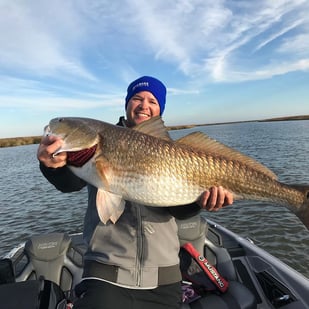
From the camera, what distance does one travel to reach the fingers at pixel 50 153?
2956 mm

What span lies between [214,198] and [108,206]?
1132 millimetres

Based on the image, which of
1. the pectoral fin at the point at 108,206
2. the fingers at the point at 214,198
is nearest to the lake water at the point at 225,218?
the fingers at the point at 214,198

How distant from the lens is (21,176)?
89.0ft

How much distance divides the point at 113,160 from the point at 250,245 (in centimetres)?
420

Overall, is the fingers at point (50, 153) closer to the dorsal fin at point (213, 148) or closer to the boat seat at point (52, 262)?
the dorsal fin at point (213, 148)

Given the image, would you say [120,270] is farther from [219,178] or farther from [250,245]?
[250,245]

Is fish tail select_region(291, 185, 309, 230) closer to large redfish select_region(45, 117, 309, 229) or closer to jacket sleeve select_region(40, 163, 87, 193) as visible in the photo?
large redfish select_region(45, 117, 309, 229)

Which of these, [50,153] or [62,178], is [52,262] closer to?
[62,178]

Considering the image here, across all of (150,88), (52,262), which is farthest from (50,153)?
(52,262)

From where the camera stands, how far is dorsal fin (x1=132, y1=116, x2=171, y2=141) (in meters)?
3.31

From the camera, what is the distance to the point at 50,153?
2951 millimetres

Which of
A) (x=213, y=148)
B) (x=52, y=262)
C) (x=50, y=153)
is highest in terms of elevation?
(x=50, y=153)

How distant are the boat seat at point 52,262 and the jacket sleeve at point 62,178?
246 centimetres

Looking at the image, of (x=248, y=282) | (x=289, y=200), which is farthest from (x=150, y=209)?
(x=248, y=282)
